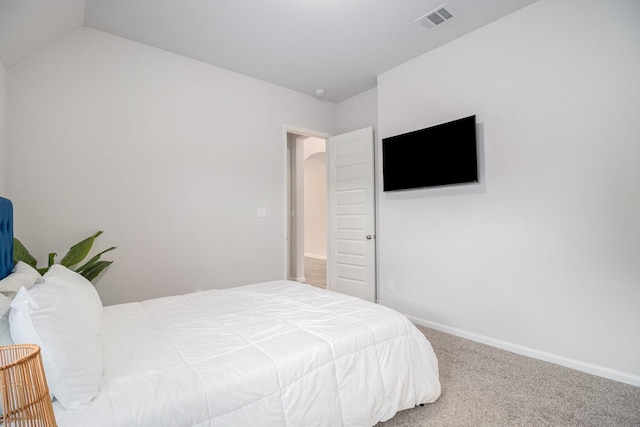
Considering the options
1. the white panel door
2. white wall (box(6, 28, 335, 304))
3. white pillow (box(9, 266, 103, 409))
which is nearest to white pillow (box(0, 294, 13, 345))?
white pillow (box(9, 266, 103, 409))

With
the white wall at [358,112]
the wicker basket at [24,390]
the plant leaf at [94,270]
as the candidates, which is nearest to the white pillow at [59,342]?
the wicker basket at [24,390]

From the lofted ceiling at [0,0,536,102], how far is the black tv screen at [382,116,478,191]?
2.86 ft

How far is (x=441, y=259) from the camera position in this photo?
309 centimetres

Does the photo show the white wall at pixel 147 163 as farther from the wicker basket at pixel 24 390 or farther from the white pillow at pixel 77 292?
the wicker basket at pixel 24 390

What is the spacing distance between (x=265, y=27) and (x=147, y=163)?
1701mm

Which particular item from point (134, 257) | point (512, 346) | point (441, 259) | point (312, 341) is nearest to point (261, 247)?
point (134, 257)

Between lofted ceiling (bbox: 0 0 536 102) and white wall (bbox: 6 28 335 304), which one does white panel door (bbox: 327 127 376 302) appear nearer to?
white wall (bbox: 6 28 335 304)

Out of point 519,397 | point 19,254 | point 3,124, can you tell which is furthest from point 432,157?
point 3,124

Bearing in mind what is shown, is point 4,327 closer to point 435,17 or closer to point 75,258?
point 75,258

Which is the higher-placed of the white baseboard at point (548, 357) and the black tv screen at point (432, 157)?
the black tv screen at point (432, 157)

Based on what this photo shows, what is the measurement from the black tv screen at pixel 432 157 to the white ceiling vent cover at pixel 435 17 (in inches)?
34.2

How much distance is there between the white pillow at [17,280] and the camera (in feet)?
4.18

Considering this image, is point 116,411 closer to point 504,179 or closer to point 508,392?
point 508,392

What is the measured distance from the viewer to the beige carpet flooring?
5.51 ft
